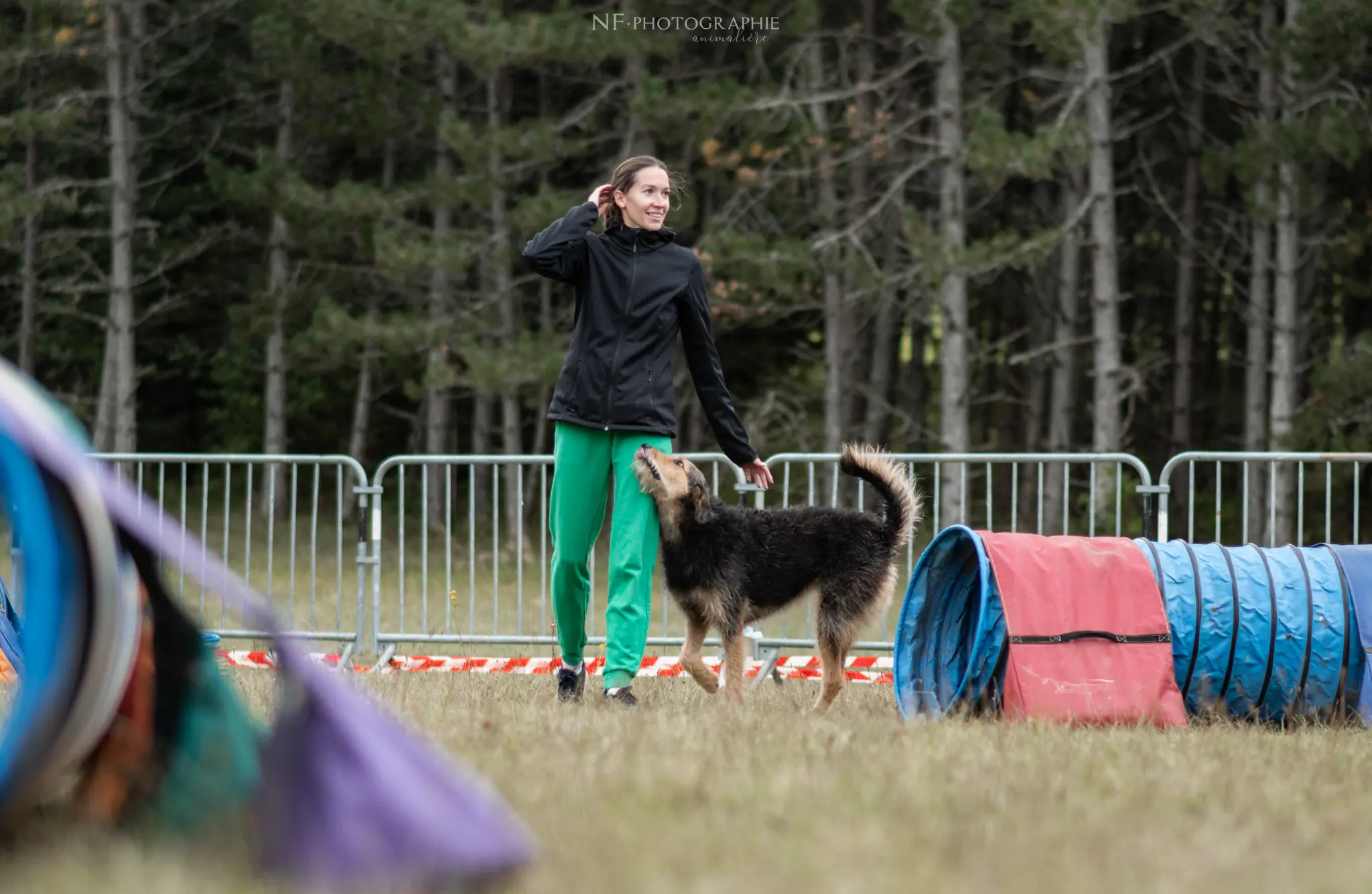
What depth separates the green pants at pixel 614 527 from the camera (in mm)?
5953

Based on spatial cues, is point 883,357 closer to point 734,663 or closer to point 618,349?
point 734,663

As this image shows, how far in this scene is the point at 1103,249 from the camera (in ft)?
59.2

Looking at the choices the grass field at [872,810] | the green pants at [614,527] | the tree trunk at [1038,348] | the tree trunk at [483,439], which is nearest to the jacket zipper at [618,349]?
the green pants at [614,527]

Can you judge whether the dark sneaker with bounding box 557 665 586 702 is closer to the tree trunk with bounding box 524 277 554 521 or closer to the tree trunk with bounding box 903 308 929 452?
the tree trunk with bounding box 524 277 554 521

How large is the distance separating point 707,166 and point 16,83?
11.4 metres

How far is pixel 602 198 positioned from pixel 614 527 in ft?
4.46

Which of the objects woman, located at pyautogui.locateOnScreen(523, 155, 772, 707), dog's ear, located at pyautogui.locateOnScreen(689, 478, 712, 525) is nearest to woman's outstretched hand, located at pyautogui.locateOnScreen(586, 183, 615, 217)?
woman, located at pyautogui.locateOnScreen(523, 155, 772, 707)

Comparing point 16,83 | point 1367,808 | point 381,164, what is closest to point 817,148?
point 381,164

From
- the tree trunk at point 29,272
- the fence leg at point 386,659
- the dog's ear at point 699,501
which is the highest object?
the tree trunk at point 29,272

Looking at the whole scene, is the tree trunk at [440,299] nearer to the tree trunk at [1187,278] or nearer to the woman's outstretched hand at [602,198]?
the tree trunk at [1187,278]

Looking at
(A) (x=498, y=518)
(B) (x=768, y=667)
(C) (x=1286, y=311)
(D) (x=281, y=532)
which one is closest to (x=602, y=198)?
(B) (x=768, y=667)

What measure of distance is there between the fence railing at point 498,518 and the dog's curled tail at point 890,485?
0.46m

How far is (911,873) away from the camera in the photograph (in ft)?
9.67

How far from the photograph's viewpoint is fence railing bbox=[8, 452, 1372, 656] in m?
8.89
